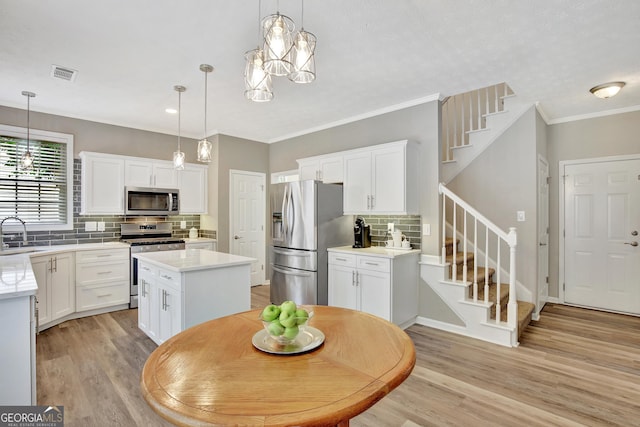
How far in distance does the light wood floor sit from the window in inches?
57.2

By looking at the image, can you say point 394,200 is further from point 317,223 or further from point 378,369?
point 378,369

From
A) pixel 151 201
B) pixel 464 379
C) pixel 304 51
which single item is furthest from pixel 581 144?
pixel 151 201

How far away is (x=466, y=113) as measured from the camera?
4.75 metres

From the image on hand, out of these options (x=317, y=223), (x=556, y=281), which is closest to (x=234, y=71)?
(x=317, y=223)

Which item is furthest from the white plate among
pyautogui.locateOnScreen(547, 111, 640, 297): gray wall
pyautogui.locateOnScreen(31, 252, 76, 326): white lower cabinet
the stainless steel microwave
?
pyautogui.locateOnScreen(547, 111, 640, 297): gray wall

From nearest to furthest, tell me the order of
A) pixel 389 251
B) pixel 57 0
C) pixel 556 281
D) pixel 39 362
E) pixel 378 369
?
pixel 378 369, pixel 57 0, pixel 39 362, pixel 389 251, pixel 556 281

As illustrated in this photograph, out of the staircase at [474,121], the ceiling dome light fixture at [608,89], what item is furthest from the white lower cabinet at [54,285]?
the ceiling dome light fixture at [608,89]

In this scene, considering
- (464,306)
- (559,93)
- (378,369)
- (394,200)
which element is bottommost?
(464,306)

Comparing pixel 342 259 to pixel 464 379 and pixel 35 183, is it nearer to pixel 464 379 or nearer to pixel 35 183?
pixel 464 379

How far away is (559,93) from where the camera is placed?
353cm

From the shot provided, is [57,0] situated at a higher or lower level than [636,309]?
higher

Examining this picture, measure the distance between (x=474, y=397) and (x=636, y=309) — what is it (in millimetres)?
3332

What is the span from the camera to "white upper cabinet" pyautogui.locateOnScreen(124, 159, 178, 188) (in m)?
4.52

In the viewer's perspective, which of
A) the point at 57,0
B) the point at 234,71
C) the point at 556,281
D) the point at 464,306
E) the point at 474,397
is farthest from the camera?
the point at 556,281
